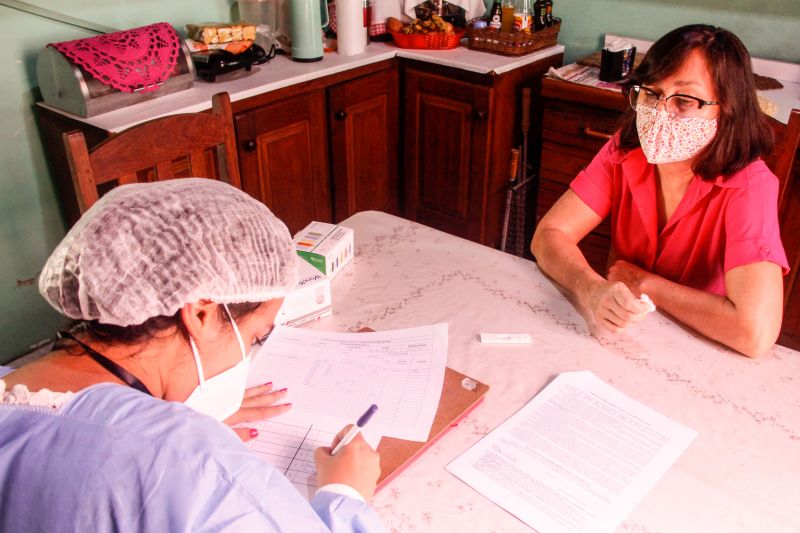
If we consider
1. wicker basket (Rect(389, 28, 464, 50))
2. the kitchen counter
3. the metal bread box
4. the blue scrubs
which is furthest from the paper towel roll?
the blue scrubs

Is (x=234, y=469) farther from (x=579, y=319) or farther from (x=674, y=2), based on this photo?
(x=674, y=2)

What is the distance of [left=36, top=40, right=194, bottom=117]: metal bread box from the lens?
1.95 metres

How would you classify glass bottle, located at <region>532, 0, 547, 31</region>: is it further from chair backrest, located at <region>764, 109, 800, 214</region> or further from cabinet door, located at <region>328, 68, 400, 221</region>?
chair backrest, located at <region>764, 109, 800, 214</region>

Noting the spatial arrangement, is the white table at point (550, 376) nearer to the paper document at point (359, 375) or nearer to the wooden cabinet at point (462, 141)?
the paper document at point (359, 375)

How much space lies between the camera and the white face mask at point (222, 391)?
90 centimetres

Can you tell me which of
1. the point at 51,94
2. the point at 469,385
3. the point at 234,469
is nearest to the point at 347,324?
the point at 469,385

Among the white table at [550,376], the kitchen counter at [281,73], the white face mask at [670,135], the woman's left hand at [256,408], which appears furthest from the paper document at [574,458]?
the kitchen counter at [281,73]

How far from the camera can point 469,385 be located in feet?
3.53

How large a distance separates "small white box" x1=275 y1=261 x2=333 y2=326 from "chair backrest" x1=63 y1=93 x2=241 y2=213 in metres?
0.47

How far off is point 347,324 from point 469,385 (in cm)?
29

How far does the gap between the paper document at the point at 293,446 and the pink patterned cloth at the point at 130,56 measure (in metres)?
1.41

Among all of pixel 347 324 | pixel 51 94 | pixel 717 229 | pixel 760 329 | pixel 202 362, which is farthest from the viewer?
pixel 51 94

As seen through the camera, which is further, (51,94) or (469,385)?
(51,94)

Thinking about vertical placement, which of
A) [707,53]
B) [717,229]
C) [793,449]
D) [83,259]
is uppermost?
[707,53]
